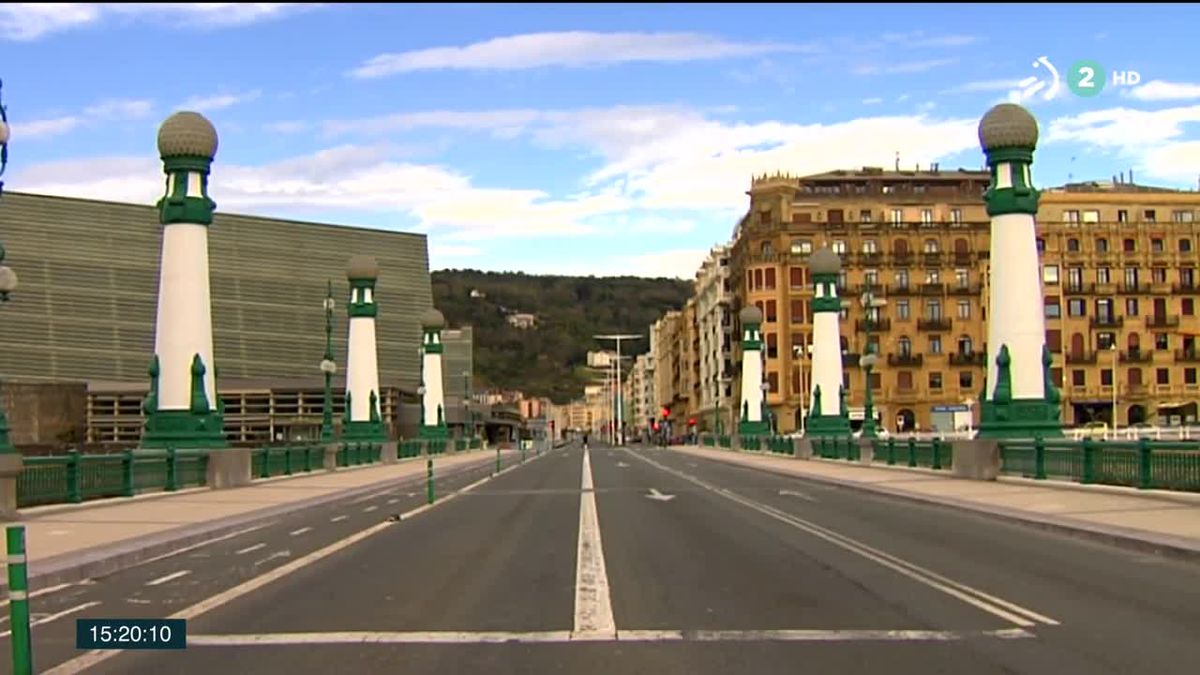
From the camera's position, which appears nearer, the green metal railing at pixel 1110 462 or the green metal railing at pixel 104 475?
the green metal railing at pixel 104 475

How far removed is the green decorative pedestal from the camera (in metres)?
35.0

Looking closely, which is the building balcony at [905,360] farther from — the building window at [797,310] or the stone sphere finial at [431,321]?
the stone sphere finial at [431,321]

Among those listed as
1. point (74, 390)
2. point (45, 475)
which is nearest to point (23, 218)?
point (74, 390)

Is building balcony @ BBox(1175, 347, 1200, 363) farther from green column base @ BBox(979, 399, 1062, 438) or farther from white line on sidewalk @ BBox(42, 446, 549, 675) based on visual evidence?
white line on sidewalk @ BBox(42, 446, 549, 675)

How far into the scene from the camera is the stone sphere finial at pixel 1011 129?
36750 mm

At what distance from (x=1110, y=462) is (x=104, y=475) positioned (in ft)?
71.1

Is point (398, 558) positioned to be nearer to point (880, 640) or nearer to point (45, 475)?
point (880, 640)

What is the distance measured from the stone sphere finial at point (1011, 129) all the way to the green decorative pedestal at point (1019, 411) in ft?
19.0

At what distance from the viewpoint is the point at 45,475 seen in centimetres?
2564

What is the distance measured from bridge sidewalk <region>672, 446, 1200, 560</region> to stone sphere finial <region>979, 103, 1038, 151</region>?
31.0ft

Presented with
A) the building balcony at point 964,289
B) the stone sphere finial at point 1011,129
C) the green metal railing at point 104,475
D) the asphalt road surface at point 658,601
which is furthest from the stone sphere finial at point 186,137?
the building balcony at point 964,289

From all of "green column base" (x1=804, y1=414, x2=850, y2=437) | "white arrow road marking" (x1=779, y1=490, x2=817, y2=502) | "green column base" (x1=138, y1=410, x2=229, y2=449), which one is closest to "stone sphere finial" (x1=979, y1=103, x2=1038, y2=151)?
"white arrow road marking" (x1=779, y1=490, x2=817, y2=502)

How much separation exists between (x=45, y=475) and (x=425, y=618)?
53.6 ft

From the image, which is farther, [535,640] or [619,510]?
[619,510]
